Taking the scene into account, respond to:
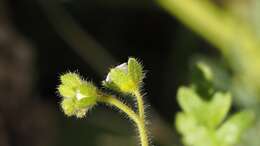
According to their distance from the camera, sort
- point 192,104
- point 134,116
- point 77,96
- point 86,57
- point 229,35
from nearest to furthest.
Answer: point 134,116
point 77,96
point 192,104
point 229,35
point 86,57

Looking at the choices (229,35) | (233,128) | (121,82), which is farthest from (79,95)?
(229,35)

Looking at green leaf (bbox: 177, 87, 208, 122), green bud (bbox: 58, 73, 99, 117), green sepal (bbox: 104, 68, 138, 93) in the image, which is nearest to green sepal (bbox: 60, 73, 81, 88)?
green bud (bbox: 58, 73, 99, 117)

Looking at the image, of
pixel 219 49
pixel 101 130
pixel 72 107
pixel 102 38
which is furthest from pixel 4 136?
pixel 72 107

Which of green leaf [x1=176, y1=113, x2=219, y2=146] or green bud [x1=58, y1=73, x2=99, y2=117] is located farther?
green leaf [x1=176, y1=113, x2=219, y2=146]

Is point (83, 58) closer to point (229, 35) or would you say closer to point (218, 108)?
point (229, 35)

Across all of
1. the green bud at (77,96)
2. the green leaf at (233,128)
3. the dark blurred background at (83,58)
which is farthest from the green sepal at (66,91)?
the dark blurred background at (83,58)

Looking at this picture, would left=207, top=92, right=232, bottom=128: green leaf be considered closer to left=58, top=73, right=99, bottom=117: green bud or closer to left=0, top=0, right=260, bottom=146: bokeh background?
left=58, top=73, right=99, bottom=117: green bud
